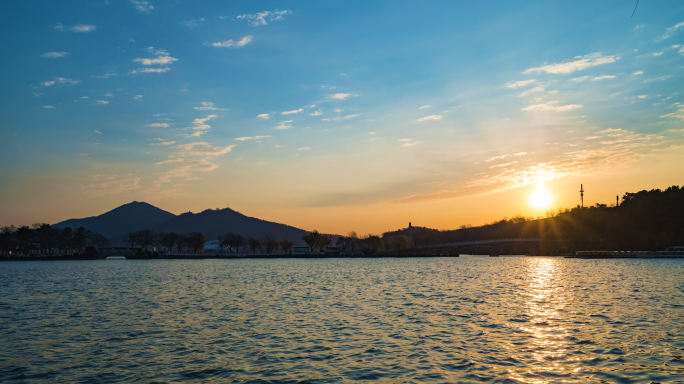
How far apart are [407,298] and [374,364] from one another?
32759mm

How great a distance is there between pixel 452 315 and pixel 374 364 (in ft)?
63.3

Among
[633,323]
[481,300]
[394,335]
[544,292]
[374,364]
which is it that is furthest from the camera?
[544,292]

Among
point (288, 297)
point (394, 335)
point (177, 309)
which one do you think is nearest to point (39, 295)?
point (177, 309)

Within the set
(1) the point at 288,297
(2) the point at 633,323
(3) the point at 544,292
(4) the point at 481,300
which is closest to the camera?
(2) the point at 633,323

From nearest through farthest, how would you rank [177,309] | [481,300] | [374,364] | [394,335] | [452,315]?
[374,364] → [394,335] → [452,315] → [177,309] → [481,300]

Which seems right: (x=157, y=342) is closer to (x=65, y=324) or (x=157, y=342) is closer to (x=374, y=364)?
(x=65, y=324)

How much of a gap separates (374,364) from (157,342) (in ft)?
52.3

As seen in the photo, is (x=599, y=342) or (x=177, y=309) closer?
(x=599, y=342)

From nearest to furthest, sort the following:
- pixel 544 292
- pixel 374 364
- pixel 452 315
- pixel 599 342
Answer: pixel 374 364 → pixel 599 342 → pixel 452 315 → pixel 544 292

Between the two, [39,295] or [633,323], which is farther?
[39,295]

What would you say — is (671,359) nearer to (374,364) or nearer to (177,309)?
(374,364)

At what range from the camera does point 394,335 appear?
107 feet

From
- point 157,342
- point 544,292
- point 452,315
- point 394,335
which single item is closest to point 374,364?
point 394,335

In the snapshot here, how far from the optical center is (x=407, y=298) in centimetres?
5662
